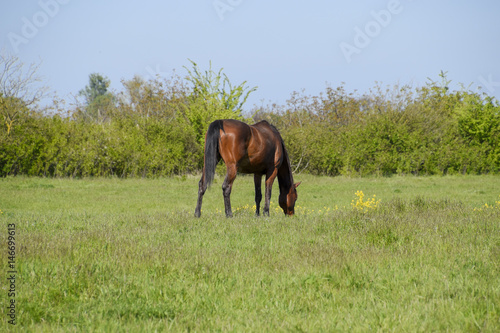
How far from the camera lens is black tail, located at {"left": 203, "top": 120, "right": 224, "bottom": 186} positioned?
9180 mm

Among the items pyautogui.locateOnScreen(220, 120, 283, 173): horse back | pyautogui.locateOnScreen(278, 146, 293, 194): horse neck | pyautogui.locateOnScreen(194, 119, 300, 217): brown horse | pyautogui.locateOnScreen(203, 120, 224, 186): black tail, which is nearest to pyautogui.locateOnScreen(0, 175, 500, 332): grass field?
pyautogui.locateOnScreen(203, 120, 224, 186): black tail

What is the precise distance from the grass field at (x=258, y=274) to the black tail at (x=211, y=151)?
969 millimetres

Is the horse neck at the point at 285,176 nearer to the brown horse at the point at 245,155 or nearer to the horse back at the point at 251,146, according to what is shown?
the brown horse at the point at 245,155

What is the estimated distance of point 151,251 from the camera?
567cm

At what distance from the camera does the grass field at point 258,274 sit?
12.4ft

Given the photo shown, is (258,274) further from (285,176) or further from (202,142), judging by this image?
(202,142)

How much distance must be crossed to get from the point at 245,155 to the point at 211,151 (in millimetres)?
885

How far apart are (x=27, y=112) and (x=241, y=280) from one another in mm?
21361

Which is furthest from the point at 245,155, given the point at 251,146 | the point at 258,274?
the point at 258,274

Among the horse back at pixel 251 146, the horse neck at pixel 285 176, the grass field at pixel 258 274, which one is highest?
the horse back at pixel 251 146

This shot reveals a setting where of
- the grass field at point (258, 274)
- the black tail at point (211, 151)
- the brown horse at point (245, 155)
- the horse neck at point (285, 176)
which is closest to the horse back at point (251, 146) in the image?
the brown horse at point (245, 155)

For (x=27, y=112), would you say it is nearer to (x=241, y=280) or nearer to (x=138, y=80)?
(x=241, y=280)

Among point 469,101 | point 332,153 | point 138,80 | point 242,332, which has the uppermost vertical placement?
point 138,80

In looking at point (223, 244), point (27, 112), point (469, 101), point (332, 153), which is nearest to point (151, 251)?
point (223, 244)
